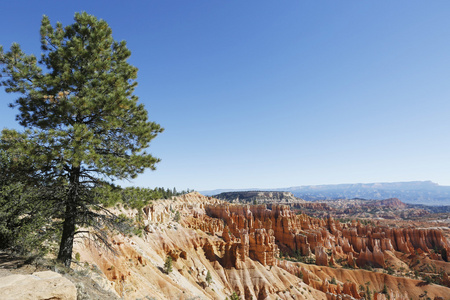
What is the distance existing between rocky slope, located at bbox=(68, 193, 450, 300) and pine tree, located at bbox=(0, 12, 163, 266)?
6.54 meters

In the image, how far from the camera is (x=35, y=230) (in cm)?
1310

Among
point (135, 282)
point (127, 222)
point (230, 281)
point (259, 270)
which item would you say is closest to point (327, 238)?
point (259, 270)

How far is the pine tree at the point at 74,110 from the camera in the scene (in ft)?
34.0

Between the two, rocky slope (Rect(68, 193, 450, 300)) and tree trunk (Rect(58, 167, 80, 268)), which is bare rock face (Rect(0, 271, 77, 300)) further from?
rocky slope (Rect(68, 193, 450, 300))

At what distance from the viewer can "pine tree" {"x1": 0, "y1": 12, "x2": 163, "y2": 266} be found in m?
10.4

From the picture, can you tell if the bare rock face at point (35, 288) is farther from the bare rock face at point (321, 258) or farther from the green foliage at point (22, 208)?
the bare rock face at point (321, 258)

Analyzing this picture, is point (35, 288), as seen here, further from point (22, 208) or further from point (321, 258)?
point (321, 258)

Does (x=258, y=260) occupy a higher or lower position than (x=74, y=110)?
lower

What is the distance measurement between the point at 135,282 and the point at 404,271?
9770cm

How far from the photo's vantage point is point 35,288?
653 cm

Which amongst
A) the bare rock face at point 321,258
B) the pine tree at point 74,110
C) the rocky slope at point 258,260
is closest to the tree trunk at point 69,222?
the pine tree at point 74,110

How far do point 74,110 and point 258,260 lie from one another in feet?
225

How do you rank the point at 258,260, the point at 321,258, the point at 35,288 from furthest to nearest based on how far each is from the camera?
the point at 321,258, the point at 258,260, the point at 35,288

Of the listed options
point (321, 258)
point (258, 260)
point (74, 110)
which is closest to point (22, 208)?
point (74, 110)
